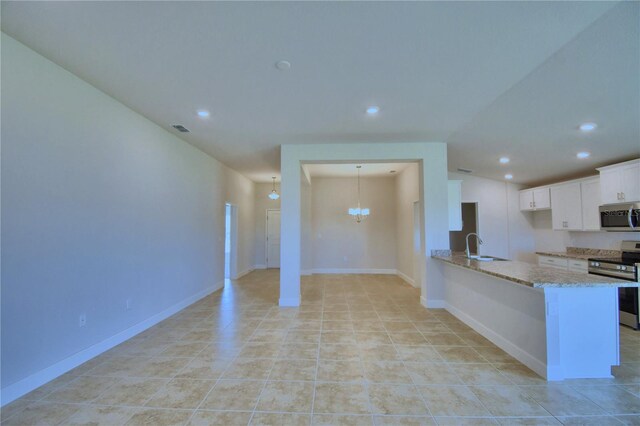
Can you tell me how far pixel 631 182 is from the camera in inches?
152

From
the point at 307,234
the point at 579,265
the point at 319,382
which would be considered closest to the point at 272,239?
the point at 307,234

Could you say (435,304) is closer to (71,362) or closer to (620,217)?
(620,217)

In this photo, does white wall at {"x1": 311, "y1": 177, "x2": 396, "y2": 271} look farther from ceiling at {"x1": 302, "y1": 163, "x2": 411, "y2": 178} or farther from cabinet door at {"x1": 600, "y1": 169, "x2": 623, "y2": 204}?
cabinet door at {"x1": 600, "y1": 169, "x2": 623, "y2": 204}

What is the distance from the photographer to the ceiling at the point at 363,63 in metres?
1.88

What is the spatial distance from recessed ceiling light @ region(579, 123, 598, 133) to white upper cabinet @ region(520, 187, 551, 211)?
8.24 feet

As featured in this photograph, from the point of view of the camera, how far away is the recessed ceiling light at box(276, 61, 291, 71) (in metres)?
2.41

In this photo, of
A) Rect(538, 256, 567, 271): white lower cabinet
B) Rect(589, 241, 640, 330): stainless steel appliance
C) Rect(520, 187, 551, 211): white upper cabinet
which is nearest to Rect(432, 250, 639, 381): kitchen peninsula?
Rect(589, 241, 640, 330): stainless steel appliance

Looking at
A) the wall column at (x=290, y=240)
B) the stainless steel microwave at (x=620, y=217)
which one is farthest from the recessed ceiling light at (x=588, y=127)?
the wall column at (x=290, y=240)

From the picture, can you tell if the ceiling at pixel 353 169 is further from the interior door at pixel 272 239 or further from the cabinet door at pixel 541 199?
the cabinet door at pixel 541 199

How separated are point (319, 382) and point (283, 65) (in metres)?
2.78

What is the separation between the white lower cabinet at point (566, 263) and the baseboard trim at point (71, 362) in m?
6.05

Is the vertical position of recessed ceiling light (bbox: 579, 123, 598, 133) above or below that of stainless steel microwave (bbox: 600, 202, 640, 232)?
above

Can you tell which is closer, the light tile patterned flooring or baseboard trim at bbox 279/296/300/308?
the light tile patterned flooring

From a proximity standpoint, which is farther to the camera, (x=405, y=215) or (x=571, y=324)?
(x=405, y=215)
